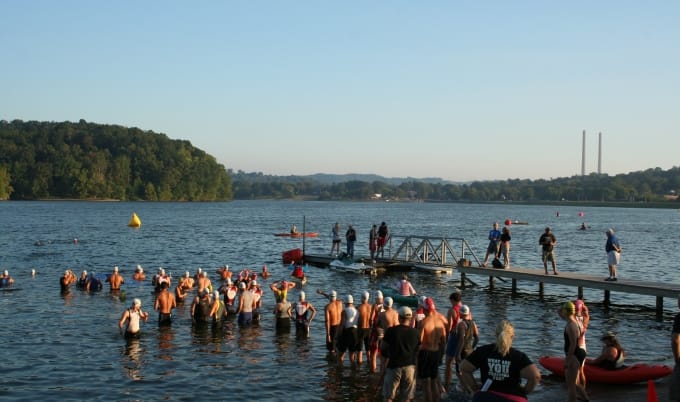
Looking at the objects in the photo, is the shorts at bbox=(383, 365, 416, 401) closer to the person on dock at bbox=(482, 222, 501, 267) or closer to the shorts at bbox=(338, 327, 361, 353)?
the shorts at bbox=(338, 327, 361, 353)

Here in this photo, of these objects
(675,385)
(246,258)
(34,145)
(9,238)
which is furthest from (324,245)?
(34,145)

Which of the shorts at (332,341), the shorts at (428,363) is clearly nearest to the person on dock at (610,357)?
the shorts at (428,363)

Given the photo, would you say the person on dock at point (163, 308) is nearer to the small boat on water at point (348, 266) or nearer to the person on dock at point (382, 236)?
the small boat on water at point (348, 266)

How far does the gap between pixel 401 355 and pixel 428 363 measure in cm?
209

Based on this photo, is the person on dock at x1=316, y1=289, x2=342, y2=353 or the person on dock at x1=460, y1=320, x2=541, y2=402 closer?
the person on dock at x1=460, y1=320, x2=541, y2=402

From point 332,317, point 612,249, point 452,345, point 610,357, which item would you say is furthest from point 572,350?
point 612,249

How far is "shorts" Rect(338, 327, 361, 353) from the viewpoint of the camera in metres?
16.0

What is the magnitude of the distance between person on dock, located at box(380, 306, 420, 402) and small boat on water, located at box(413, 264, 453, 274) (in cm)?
2481

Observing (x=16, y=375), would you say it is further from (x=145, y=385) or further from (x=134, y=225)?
(x=134, y=225)

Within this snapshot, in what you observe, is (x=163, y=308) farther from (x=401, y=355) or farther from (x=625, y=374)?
(x=625, y=374)

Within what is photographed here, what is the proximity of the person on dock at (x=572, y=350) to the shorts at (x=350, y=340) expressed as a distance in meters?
5.25

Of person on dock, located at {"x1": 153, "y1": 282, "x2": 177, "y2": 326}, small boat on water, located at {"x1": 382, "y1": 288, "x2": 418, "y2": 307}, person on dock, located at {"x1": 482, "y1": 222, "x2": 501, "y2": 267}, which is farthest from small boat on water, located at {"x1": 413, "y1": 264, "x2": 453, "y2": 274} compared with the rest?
person on dock, located at {"x1": 153, "y1": 282, "x2": 177, "y2": 326}

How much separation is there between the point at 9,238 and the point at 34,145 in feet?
471

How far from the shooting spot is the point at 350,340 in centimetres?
1605
